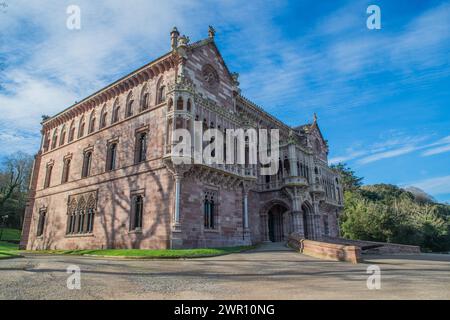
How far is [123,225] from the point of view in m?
22.1

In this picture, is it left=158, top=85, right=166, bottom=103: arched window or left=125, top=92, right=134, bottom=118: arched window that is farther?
left=125, top=92, right=134, bottom=118: arched window

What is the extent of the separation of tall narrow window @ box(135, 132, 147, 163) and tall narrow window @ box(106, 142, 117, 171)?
3568mm

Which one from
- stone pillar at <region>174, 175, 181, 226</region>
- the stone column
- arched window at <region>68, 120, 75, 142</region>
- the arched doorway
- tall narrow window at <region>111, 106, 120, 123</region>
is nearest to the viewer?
stone pillar at <region>174, 175, 181, 226</region>

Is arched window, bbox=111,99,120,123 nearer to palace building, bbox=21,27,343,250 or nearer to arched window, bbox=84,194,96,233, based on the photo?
palace building, bbox=21,27,343,250

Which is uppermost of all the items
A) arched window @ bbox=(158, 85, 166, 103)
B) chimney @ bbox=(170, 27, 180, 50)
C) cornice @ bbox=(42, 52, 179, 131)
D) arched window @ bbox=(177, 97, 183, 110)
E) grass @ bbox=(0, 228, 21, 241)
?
chimney @ bbox=(170, 27, 180, 50)

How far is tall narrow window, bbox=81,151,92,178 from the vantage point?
93.5 feet

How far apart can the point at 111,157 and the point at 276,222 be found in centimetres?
1765

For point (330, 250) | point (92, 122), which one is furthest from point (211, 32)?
point (330, 250)

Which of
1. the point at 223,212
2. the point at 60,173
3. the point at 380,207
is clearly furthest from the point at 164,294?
the point at 380,207

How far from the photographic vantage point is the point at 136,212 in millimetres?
21922

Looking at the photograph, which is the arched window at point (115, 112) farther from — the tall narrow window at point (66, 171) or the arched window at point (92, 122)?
the tall narrow window at point (66, 171)

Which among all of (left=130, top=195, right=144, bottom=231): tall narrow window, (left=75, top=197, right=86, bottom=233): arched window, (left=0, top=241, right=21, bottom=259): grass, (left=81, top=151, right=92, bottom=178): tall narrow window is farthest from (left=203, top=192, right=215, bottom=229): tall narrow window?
(left=81, top=151, right=92, bottom=178): tall narrow window

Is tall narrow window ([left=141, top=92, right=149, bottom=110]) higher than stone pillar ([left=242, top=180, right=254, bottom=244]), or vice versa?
tall narrow window ([left=141, top=92, right=149, bottom=110])

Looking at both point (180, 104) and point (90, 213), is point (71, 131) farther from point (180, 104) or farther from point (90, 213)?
point (180, 104)
